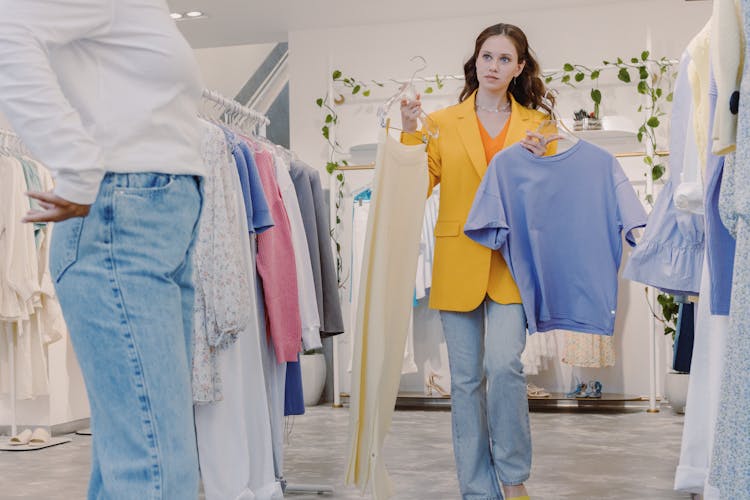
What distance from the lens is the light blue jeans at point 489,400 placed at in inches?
114

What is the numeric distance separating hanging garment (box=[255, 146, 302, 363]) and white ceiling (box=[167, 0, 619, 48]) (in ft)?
10.4

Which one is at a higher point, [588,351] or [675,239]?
[675,239]

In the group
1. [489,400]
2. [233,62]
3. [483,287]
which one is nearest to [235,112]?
[483,287]

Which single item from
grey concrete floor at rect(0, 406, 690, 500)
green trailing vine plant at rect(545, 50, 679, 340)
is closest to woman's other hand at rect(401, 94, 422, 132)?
grey concrete floor at rect(0, 406, 690, 500)

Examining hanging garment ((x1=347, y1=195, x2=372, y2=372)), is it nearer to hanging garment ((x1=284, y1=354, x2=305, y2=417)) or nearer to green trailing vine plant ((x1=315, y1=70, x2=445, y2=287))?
green trailing vine plant ((x1=315, y1=70, x2=445, y2=287))

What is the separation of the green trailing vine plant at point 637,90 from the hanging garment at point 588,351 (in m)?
0.39

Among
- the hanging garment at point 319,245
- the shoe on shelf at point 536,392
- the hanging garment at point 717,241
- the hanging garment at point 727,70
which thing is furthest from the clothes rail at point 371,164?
the hanging garment at point 727,70

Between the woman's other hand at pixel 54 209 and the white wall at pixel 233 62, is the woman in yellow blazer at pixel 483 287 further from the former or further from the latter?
the white wall at pixel 233 62

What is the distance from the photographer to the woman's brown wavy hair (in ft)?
10.5

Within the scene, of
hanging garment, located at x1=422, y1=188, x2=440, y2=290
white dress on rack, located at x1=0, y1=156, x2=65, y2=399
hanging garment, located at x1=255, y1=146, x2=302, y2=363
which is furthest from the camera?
hanging garment, located at x1=422, y1=188, x2=440, y2=290

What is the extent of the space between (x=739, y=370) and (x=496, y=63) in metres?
2.04

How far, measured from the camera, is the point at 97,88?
1.46 meters

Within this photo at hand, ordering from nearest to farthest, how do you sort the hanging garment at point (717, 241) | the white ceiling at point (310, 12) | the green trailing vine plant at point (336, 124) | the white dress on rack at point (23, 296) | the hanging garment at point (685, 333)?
the hanging garment at point (717, 241)
the hanging garment at point (685, 333)
the white dress on rack at point (23, 296)
the white ceiling at point (310, 12)
the green trailing vine plant at point (336, 124)

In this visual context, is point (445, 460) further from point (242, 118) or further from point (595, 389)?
point (595, 389)
